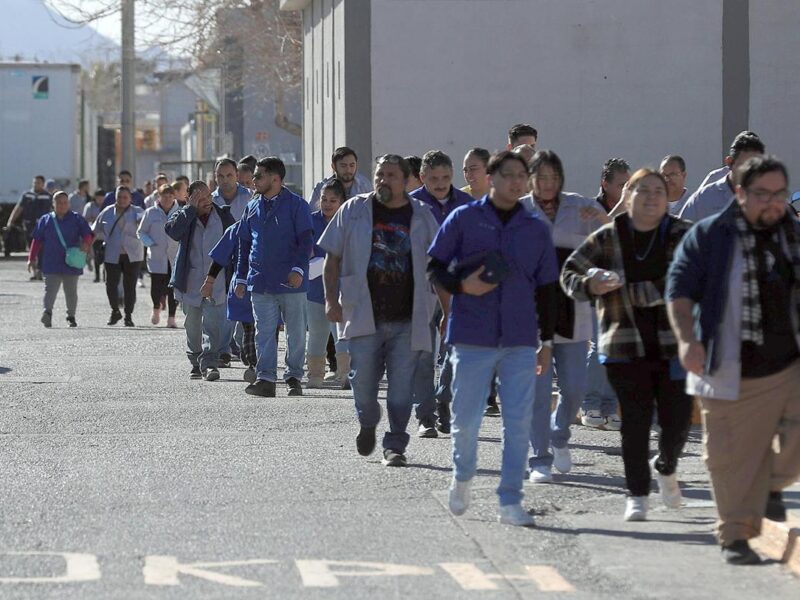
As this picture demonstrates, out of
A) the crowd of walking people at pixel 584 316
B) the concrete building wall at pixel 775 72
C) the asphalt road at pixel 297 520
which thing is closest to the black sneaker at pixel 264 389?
the asphalt road at pixel 297 520

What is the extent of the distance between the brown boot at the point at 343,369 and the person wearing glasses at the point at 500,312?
6.68m

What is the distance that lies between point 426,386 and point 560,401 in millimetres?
1331

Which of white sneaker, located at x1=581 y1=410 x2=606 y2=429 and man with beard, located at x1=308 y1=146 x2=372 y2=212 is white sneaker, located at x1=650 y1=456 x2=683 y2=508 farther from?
man with beard, located at x1=308 y1=146 x2=372 y2=212

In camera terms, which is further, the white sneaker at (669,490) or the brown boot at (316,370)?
the brown boot at (316,370)

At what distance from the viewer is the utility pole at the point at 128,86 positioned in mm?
34844

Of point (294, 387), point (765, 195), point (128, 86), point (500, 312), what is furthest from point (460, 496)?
point (128, 86)

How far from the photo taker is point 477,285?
8.37m

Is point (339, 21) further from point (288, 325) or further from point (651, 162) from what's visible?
point (288, 325)

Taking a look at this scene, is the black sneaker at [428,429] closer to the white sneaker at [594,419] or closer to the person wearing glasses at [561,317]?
the white sneaker at [594,419]

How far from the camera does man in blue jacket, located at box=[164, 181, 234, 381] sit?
16219mm

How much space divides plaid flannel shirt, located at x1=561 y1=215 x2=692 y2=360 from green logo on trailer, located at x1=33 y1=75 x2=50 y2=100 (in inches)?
1520

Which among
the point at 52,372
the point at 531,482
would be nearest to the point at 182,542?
the point at 531,482

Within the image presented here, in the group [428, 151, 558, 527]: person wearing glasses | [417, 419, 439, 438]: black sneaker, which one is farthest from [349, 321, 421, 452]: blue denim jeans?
[428, 151, 558, 527]: person wearing glasses

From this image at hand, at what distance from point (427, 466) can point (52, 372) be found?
292 inches
